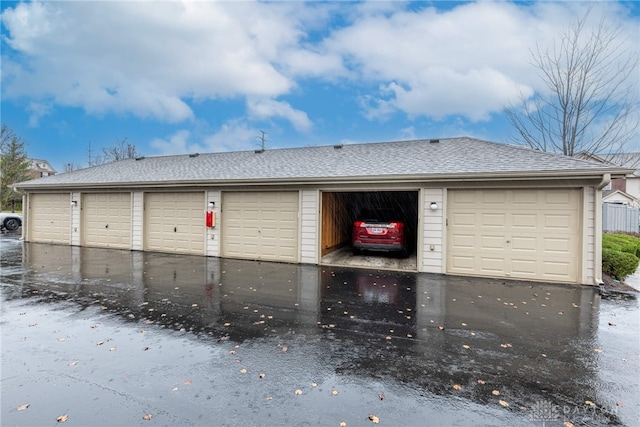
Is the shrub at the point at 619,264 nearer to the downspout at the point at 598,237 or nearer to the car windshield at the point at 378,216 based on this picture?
the downspout at the point at 598,237

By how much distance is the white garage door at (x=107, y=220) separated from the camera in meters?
11.8

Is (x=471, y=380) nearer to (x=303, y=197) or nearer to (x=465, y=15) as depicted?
(x=303, y=197)

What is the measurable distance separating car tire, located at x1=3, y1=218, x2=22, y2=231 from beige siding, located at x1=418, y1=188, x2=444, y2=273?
922 inches

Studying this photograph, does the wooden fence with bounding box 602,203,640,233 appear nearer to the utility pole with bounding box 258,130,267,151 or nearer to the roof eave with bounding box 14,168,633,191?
the roof eave with bounding box 14,168,633,191

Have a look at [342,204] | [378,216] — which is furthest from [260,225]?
[342,204]

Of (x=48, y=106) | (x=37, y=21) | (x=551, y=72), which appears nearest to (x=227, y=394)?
(x=37, y=21)

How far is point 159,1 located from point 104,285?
950cm

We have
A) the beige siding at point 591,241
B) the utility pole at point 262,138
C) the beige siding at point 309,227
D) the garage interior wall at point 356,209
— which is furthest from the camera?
the utility pole at point 262,138

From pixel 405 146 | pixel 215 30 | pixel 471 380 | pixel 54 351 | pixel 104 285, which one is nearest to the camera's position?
pixel 471 380

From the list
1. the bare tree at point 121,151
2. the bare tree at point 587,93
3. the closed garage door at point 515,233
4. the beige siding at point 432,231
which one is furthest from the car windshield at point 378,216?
the bare tree at point 121,151

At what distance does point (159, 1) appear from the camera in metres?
10.7

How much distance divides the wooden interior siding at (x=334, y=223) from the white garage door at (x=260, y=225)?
3.58 ft

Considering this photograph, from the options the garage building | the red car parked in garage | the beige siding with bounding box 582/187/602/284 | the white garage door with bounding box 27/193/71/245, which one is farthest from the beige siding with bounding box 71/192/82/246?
the beige siding with bounding box 582/187/602/284

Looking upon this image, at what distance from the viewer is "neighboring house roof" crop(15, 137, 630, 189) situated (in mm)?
7574
